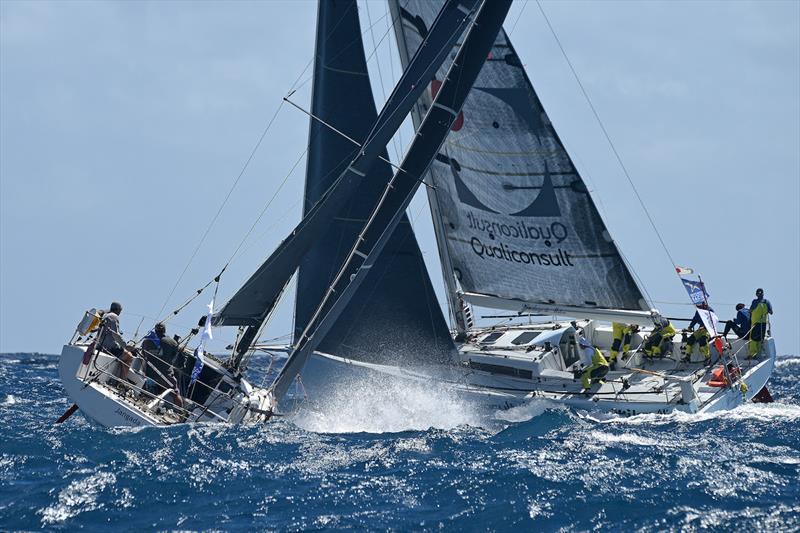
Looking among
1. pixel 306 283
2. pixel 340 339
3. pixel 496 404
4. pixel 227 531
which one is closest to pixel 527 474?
pixel 227 531

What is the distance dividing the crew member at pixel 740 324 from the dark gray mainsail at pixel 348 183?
6.23 metres

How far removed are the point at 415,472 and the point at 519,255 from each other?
9101 mm

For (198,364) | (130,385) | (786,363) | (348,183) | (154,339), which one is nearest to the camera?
(130,385)

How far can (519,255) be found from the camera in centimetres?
2327

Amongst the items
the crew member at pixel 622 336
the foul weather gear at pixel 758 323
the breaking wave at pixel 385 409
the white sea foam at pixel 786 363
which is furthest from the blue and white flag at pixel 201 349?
the white sea foam at pixel 786 363

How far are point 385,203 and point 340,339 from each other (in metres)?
3.90

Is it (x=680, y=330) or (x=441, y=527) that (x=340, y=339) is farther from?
(x=441, y=527)

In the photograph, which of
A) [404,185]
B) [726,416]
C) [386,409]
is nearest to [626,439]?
[726,416]

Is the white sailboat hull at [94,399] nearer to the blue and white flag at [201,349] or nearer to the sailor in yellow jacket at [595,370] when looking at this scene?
the blue and white flag at [201,349]

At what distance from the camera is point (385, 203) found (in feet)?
63.4

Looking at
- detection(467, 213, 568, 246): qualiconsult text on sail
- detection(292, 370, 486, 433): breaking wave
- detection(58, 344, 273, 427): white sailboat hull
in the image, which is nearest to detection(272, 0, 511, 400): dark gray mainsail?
detection(58, 344, 273, 427): white sailboat hull

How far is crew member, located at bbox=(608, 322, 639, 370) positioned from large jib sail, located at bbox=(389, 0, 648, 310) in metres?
1.07

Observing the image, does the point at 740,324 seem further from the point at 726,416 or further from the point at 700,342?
the point at 726,416

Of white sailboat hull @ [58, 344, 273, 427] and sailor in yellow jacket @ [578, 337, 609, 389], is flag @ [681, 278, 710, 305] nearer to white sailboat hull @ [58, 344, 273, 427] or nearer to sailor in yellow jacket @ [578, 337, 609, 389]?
sailor in yellow jacket @ [578, 337, 609, 389]
